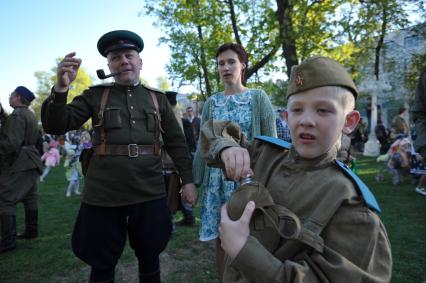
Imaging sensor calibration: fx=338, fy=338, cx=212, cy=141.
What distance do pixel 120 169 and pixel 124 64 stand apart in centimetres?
80

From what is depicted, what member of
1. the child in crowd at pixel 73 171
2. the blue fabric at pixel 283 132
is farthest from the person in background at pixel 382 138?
the child in crowd at pixel 73 171

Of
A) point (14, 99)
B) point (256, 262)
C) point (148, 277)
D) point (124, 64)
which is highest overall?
point (124, 64)

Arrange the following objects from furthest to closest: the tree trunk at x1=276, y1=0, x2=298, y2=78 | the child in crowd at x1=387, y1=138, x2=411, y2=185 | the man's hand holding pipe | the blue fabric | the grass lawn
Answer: the tree trunk at x1=276, y1=0, x2=298, y2=78 → the child in crowd at x1=387, y1=138, x2=411, y2=185 → the blue fabric → the grass lawn → the man's hand holding pipe

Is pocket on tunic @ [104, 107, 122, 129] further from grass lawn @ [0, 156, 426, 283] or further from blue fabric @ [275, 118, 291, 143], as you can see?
blue fabric @ [275, 118, 291, 143]

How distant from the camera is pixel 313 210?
1265 mm

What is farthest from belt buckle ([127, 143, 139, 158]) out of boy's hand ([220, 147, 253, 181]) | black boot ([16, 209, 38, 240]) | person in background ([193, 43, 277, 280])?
black boot ([16, 209, 38, 240])

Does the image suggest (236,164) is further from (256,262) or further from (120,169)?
(120,169)

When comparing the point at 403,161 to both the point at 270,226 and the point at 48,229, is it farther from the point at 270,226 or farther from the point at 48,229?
the point at 270,226

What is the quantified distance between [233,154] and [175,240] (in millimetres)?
3726

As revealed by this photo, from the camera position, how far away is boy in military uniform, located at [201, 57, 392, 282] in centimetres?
113

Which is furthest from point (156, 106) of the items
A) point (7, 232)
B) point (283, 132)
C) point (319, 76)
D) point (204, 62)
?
point (204, 62)

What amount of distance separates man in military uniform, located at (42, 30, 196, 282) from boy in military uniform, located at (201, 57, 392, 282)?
1.19m

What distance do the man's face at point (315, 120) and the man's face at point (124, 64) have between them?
1.60 meters

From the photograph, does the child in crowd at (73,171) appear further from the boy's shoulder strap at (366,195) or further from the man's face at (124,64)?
the boy's shoulder strap at (366,195)
